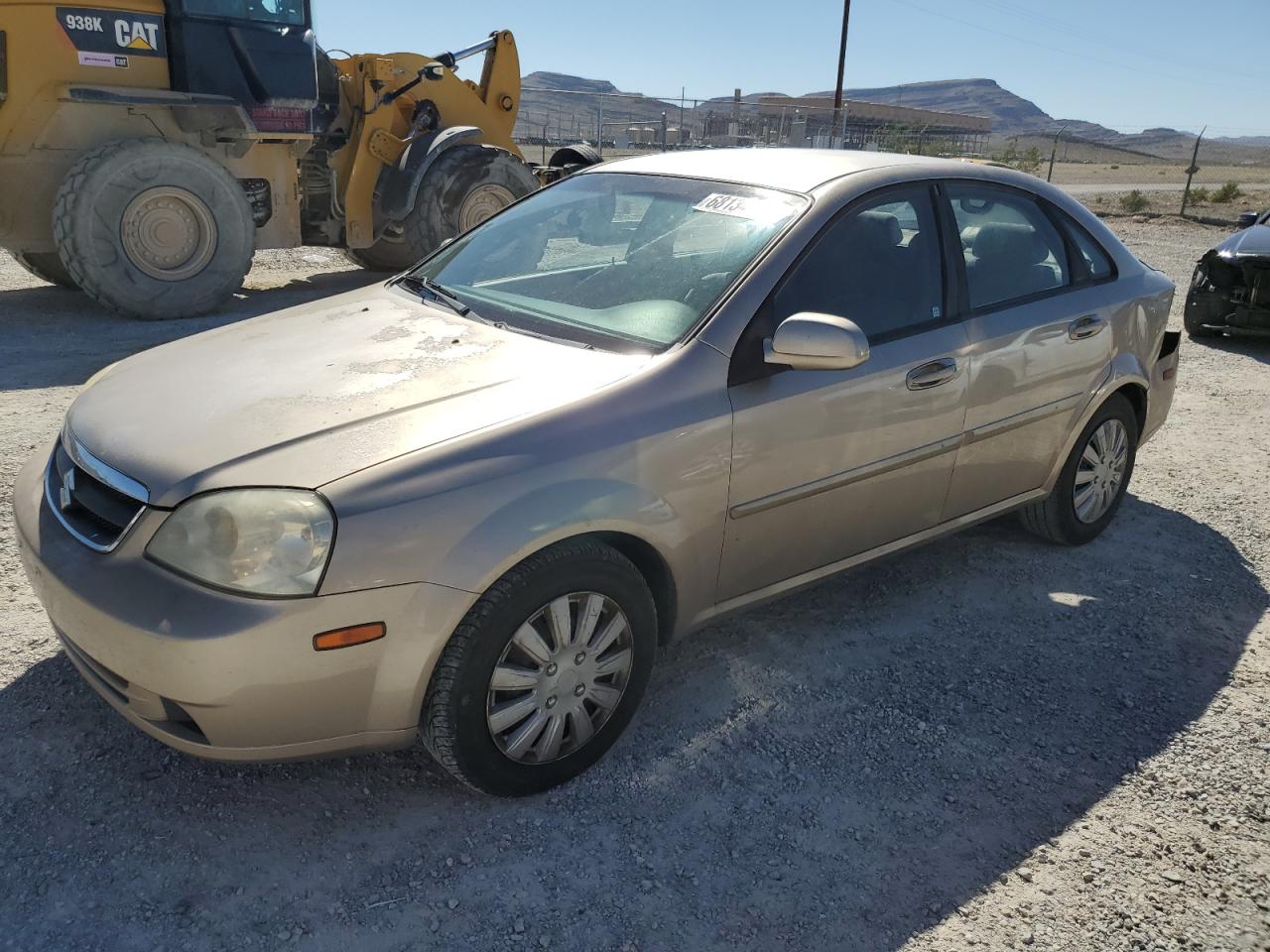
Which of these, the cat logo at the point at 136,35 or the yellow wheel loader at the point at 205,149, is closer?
the yellow wheel loader at the point at 205,149

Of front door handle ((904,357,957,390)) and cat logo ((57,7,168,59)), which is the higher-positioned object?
cat logo ((57,7,168,59))

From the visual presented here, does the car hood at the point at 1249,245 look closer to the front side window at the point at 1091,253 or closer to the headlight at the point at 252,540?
the front side window at the point at 1091,253

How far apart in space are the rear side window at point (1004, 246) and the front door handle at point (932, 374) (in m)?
0.33

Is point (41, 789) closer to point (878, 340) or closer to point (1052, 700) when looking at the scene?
point (878, 340)

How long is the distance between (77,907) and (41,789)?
500 millimetres

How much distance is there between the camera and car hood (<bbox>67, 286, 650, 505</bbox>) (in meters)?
2.49

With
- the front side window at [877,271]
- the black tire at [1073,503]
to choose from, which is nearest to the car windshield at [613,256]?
the front side window at [877,271]

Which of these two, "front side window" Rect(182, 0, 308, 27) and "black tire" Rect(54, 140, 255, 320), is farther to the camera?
"front side window" Rect(182, 0, 308, 27)

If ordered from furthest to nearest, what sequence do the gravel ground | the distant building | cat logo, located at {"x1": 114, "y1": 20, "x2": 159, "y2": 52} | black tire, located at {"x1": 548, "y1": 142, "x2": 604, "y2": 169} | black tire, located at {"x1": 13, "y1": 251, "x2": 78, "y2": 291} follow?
the distant building → black tire, located at {"x1": 548, "y1": 142, "x2": 604, "y2": 169} → black tire, located at {"x1": 13, "y1": 251, "x2": 78, "y2": 291} → cat logo, located at {"x1": 114, "y1": 20, "x2": 159, "y2": 52} → the gravel ground

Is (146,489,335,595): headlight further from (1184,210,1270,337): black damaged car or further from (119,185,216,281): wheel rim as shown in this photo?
(1184,210,1270,337): black damaged car

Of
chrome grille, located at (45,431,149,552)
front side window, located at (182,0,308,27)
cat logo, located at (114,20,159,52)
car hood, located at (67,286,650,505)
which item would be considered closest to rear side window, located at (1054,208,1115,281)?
car hood, located at (67,286,650,505)

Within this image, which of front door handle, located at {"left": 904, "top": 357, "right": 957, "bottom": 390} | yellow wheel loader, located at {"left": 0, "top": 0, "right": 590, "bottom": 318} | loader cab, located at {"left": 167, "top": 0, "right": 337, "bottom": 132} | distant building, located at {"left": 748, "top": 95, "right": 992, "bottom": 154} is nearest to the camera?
front door handle, located at {"left": 904, "top": 357, "right": 957, "bottom": 390}

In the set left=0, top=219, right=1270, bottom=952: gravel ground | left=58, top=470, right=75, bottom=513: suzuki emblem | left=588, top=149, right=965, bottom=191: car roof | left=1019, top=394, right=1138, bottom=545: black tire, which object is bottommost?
left=0, top=219, right=1270, bottom=952: gravel ground

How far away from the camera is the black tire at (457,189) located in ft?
31.0
